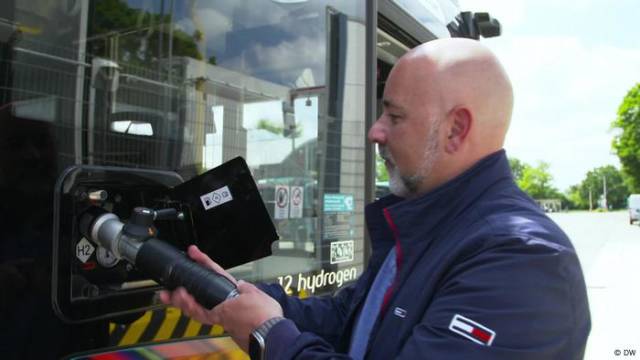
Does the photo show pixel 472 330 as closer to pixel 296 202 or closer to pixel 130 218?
pixel 130 218

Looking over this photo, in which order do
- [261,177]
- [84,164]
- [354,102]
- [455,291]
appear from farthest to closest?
[354,102] → [261,177] → [84,164] → [455,291]

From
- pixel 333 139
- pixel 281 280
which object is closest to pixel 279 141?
pixel 333 139

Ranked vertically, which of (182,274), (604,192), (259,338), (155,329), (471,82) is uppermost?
(604,192)

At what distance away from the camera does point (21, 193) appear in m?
1.40

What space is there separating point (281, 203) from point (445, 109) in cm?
101

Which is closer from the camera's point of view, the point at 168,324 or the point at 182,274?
the point at 182,274

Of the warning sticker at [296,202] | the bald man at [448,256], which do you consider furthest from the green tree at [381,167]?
the warning sticker at [296,202]

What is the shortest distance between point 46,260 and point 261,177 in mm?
836

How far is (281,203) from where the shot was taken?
86.3 inches

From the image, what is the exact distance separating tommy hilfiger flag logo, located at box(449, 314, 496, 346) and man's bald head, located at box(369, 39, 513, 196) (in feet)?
1.33

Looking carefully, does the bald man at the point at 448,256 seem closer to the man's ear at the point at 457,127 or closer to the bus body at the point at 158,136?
the man's ear at the point at 457,127

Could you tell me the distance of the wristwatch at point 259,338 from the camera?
1148 millimetres

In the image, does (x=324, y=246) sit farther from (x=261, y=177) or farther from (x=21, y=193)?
(x=21, y=193)

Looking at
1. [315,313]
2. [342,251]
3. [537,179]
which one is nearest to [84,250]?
[315,313]
